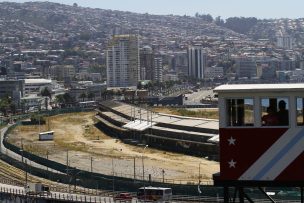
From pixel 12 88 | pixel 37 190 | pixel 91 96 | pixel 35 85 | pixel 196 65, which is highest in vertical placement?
pixel 37 190

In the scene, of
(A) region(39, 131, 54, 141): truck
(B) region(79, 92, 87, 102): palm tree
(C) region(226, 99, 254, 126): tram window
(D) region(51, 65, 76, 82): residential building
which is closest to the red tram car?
(C) region(226, 99, 254, 126): tram window

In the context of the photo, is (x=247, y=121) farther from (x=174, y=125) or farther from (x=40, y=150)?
(x=174, y=125)

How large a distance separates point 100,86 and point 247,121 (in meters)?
129

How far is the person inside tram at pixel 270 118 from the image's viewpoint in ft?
30.9

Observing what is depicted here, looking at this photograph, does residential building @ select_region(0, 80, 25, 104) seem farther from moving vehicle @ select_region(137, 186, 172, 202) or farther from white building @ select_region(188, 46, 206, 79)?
moving vehicle @ select_region(137, 186, 172, 202)

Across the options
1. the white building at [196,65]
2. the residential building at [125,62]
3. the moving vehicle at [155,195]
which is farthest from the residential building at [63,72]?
the moving vehicle at [155,195]

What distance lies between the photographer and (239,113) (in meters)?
9.55

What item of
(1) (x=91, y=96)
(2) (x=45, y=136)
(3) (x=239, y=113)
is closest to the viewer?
(3) (x=239, y=113)

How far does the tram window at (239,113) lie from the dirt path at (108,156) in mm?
28579

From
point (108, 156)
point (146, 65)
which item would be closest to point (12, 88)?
point (146, 65)

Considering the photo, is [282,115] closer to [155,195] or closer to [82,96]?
[155,195]

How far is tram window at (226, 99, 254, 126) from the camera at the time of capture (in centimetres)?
950

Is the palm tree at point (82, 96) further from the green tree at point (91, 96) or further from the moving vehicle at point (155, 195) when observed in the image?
the moving vehicle at point (155, 195)

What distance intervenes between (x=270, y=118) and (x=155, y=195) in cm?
1816
